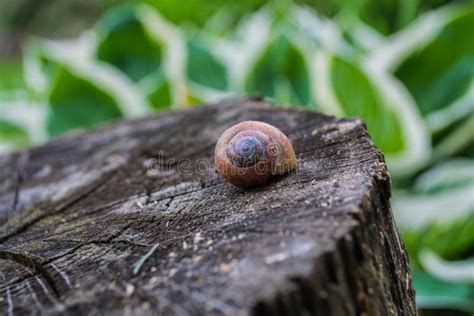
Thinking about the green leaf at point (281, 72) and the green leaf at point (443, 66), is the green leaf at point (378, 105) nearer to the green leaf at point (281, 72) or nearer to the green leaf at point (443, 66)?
the green leaf at point (281, 72)

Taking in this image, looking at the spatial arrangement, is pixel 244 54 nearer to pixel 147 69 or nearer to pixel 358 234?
pixel 147 69

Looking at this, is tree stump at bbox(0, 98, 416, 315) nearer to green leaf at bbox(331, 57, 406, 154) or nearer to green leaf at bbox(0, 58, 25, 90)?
green leaf at bbox(331, 57, 406, 154)

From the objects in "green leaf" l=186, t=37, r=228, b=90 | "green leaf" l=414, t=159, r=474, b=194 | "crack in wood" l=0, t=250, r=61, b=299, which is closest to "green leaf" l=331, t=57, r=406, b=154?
"green leaf" l=414, t=159, r=474, b=194

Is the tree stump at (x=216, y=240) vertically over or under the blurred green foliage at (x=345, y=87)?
under

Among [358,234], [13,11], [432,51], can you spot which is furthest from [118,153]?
[13,11]

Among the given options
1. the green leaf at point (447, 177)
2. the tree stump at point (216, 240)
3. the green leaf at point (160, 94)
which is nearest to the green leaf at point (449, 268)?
the green leaf at point (447, 177)

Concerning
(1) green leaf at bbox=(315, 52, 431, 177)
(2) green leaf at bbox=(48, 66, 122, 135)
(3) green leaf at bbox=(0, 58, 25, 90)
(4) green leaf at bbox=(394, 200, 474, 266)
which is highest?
(3) green leaf at bbox=(0, 58, 25, 90)

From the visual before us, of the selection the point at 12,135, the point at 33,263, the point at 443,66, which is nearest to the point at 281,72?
the point at 443,66

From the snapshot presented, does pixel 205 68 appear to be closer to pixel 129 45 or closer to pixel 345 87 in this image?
pixel 129 45
